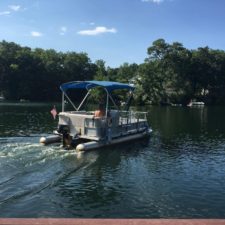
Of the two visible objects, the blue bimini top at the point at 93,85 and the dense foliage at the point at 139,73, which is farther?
the dense foliage at the point at 139,73

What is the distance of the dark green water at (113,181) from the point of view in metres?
15.5

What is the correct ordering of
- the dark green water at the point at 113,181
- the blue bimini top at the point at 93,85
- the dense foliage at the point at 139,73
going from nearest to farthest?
the dark green water at the point at 113,181, the blue bimini top at the point at 93,85, the dense foliage at the point at 139,73

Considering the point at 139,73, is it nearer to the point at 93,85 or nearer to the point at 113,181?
the point at 93,85

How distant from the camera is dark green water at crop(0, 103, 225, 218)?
15.5 metres

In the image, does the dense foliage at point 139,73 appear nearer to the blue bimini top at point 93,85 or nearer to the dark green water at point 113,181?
the blue bimini top at point 93,85

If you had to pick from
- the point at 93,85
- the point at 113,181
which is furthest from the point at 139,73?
the point at 113,181

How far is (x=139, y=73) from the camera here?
124 meters

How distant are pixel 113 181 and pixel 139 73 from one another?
105 meters

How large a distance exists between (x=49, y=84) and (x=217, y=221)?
444 feet

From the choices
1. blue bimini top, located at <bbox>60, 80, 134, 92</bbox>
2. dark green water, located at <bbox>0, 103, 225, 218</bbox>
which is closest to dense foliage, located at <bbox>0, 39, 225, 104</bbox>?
blue bimini top, located at <bbox>60, 80, 134, 92</bbox>

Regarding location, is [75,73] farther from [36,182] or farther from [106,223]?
[106,223]

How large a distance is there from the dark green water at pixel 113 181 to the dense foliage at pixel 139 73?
9140 centimetres

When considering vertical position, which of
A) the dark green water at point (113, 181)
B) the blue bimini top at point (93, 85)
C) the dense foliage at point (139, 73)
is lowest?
the dark green water at point (113, 181)

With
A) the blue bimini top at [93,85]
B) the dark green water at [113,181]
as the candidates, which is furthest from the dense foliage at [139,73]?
the dark green water at [113,181]
